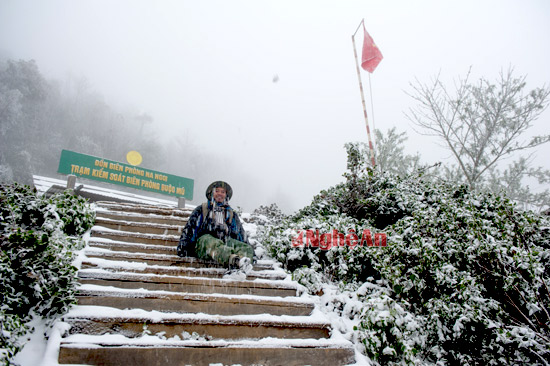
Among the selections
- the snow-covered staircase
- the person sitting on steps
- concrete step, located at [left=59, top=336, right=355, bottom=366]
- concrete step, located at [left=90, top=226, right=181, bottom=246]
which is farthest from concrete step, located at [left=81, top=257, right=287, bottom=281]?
concrete step, located at [left=59, top=336, right=355, bottom=366]

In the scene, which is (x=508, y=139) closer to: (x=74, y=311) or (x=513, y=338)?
(x=513, y=338)

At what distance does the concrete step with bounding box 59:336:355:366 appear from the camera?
223 cm

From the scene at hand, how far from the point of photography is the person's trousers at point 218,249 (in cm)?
382

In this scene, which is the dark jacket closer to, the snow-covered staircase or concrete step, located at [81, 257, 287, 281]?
the snow-covered staircase

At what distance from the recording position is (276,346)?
103 inches

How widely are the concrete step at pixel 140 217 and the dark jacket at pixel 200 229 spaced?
148cm

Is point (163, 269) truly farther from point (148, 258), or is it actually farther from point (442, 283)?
point (442, 283)

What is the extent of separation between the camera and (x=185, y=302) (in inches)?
118

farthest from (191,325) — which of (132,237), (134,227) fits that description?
(134,227)

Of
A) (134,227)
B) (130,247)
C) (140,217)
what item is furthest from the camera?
(140,217)

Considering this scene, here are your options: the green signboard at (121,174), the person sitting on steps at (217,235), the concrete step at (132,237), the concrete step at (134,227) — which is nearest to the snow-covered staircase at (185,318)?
the person sitting on steps at (217,235)

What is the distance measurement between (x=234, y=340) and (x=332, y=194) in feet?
14.9

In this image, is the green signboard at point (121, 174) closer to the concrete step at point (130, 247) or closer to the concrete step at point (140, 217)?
the concrete step at point (140, 217)

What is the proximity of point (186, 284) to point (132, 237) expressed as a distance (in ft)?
5.69
